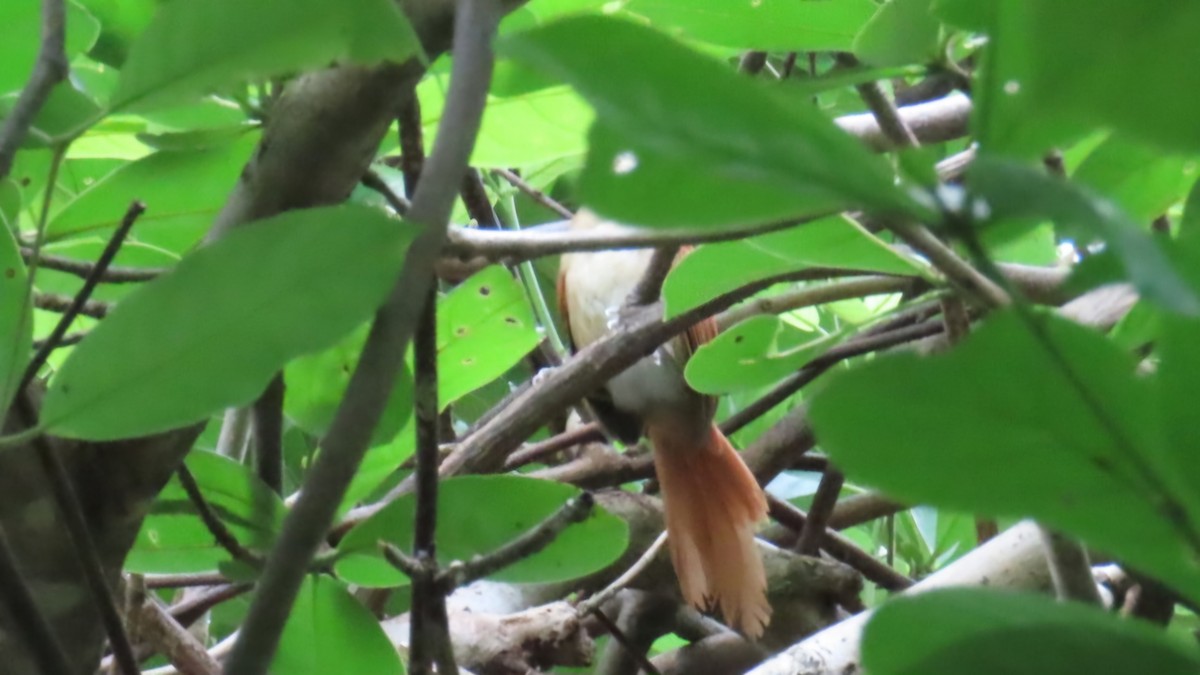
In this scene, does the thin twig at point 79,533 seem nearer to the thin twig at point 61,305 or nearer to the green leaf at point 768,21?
the thin twig at point 61,305

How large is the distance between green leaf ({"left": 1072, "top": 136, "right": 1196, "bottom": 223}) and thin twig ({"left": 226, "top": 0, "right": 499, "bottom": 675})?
0.24m

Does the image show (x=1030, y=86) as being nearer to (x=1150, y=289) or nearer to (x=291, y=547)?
(x=1150, y=289)

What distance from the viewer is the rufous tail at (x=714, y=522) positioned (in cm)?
117

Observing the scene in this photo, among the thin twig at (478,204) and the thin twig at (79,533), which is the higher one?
the thin twig at (79,533)

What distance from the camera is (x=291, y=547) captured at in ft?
0.88

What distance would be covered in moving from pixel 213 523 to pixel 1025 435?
376 millimetres

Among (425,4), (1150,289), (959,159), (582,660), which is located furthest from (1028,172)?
(582,660)

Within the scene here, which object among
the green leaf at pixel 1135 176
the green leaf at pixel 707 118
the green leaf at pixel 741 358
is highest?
the green leaf at pixel 707 118

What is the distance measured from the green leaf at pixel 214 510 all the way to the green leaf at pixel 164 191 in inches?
4.4

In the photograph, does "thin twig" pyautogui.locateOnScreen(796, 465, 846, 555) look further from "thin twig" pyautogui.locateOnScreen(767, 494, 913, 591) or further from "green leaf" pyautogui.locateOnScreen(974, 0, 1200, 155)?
"green leaf" pyautogui.locateOnScreen(974, 0, 1200, 155)

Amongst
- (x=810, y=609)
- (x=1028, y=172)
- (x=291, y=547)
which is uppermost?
(x=1028, y=172)

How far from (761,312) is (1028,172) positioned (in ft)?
1.69

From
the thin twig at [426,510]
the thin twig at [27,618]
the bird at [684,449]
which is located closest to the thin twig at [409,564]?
the thin twig at [426,510]

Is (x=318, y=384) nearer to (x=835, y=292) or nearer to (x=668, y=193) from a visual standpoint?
(x=835, y=292)
